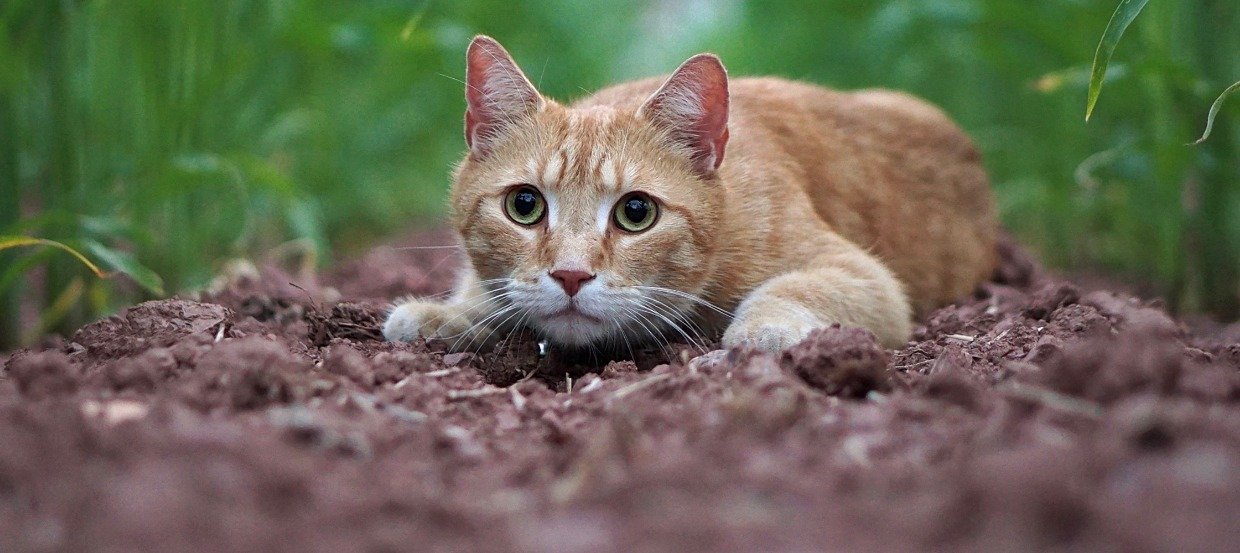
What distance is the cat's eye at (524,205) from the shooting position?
295 centimetres

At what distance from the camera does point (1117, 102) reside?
201 inches

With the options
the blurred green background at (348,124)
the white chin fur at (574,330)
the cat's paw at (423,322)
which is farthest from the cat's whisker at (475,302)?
the blurred green background at (348,124)

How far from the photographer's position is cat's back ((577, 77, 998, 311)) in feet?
11.5

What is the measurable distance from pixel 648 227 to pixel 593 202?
18cm

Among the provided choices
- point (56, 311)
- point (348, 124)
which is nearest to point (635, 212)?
point (56, 311)

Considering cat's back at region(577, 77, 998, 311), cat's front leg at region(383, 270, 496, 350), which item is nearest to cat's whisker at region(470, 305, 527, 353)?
cat's front leg at region(383, 270, 496, 350)

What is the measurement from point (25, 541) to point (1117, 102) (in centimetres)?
529

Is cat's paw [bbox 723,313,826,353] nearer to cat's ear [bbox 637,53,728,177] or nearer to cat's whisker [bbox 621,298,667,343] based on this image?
cat's whisker [bbox 621,298,667,343]

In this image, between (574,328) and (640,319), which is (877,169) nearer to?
(640,319)

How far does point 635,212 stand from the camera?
9.61 feet

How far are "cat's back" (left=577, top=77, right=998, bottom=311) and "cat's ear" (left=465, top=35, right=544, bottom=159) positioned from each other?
370mm

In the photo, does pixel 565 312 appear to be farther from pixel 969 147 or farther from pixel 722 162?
pixel 969 147

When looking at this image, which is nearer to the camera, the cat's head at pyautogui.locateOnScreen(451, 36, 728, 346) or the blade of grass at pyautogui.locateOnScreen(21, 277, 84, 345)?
the cat's head at pyautogui.locateOnScreen(451, 36, 728, 346)

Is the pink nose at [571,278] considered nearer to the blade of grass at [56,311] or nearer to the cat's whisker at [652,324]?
the cat's whisker at [652,324]
